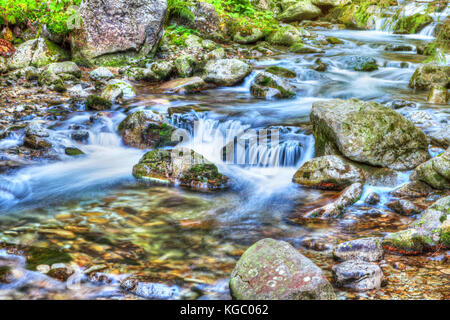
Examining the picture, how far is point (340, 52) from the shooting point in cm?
1405

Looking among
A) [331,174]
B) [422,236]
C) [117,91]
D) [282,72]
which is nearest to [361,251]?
[422,236]

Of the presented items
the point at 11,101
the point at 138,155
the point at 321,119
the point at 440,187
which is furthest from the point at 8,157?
the point at 440,187

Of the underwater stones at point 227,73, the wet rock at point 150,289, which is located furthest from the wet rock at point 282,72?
the wet rock at point 150,289

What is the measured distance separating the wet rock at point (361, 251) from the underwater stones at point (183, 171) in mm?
2585

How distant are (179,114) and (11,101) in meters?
4.05

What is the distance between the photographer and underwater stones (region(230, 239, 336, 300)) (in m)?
2.74

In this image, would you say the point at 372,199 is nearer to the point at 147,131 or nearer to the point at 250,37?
the point at 147,131

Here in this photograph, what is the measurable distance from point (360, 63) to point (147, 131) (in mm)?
8336

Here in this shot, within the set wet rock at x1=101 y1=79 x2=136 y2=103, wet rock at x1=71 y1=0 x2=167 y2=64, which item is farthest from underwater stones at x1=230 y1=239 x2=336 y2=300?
wet rock at x1=71 y1=0 x2=167 y2=64

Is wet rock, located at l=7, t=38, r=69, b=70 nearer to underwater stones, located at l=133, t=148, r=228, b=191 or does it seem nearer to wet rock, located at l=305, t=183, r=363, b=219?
underwater stones, located at l=133, t=148, r=228, b=191

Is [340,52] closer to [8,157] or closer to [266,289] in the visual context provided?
[8,157]

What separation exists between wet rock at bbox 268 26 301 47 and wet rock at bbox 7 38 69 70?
321 inches

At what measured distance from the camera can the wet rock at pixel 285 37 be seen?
50.1 feet

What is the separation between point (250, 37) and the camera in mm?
15625
